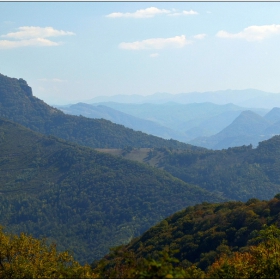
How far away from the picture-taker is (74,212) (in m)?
192

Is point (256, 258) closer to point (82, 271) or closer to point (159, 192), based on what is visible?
point (82, 271)

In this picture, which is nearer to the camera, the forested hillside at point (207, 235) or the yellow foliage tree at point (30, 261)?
the yellow foliage tree at point (30, 261)

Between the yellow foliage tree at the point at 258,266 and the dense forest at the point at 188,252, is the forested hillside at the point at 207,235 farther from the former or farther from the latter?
the yellow foliage tree at the point at 258,266

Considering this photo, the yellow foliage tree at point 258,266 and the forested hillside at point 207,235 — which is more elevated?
the yellow foliage tree at point 258,266

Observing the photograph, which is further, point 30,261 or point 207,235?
point 207,235

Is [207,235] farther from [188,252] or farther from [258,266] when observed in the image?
[258,266]

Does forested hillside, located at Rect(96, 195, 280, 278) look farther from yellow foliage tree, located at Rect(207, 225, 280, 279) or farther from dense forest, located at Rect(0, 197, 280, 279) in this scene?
yellow foliage tree, located at Rect(207, 225, 280, 279)

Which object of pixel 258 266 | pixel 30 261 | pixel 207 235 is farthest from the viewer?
pixel 207 235

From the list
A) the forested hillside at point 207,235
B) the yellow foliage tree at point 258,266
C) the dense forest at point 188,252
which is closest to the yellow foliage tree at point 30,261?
the dense forest at point 188,252

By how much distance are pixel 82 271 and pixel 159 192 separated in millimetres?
172907

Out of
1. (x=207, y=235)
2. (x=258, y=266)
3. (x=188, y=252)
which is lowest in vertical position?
(x=188, y=252)

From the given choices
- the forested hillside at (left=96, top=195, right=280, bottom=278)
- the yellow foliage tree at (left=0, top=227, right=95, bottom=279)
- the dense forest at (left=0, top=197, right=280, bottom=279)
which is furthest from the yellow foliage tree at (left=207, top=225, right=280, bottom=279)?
the yellow foliage tree at (left=0, top=227, right=95, bottom=279)

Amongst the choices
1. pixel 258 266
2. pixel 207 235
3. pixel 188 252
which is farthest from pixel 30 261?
pixel 207 235

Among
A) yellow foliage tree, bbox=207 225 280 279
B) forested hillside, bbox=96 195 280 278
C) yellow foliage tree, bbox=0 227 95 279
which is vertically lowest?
forested hillside, bbox=96 195 280 278
